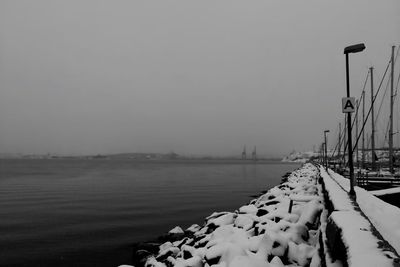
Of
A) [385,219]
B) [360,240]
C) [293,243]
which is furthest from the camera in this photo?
[293,243]

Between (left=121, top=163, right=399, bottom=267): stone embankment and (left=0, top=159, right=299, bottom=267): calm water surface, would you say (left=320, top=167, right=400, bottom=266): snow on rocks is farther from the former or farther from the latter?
(left=0, top=159, right=299, bottom=267): calm water surface

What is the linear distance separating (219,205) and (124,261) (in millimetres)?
11986

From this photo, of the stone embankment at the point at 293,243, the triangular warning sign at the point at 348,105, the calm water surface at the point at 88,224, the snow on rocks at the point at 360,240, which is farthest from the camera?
the calm water surface at the point at 88,224

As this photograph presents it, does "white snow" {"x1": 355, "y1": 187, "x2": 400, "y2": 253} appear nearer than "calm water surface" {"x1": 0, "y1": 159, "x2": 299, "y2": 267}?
Yes

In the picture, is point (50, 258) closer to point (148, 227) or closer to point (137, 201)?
point (148, 227)

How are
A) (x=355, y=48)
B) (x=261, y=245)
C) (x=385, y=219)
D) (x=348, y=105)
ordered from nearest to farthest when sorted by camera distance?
(x=385, y=219) < (x=261, y=245) < (x=348, y=105) < (x=355, y=48)

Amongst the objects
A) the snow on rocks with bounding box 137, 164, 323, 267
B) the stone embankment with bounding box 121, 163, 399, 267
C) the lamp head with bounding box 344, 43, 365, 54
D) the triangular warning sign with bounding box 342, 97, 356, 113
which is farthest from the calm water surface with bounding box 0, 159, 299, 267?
the lamp head with bounding box 344, 43, 365, 54

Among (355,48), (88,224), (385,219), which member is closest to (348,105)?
(355,48)

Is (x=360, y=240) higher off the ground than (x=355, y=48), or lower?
lower

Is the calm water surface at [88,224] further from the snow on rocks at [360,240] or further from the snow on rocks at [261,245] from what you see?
the snow on rocks at [360,240]

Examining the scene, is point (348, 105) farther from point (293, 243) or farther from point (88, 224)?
point (88, 224)

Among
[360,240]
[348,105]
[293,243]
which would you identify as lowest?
[293,243]

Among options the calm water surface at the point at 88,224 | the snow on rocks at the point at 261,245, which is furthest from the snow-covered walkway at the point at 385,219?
the calm water surface at the point at 88,224

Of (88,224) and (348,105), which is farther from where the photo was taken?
(88,224)
